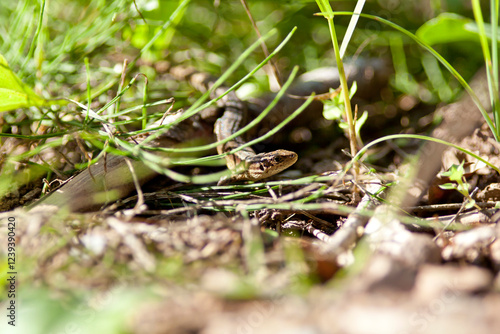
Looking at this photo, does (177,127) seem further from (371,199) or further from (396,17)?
(396,17)

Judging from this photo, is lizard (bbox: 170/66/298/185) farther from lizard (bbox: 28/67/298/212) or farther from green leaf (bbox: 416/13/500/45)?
green leaf (bbox: 416/13/500/45)

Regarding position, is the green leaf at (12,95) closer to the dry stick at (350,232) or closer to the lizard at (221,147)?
the lizard at (221,147)

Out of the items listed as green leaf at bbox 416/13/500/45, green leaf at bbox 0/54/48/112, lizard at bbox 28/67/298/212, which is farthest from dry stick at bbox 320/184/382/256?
green leaf at bbox 416/13/500/45

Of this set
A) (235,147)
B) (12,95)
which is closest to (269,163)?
(235,147)

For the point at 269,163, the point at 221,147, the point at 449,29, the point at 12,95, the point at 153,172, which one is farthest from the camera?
the point at 221,147

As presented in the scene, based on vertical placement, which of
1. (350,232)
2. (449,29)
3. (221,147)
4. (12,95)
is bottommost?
(221,147)

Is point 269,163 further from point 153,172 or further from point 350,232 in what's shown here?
point 350,232

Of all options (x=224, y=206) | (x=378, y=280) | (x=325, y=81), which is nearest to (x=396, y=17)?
(x=325, y=81)
